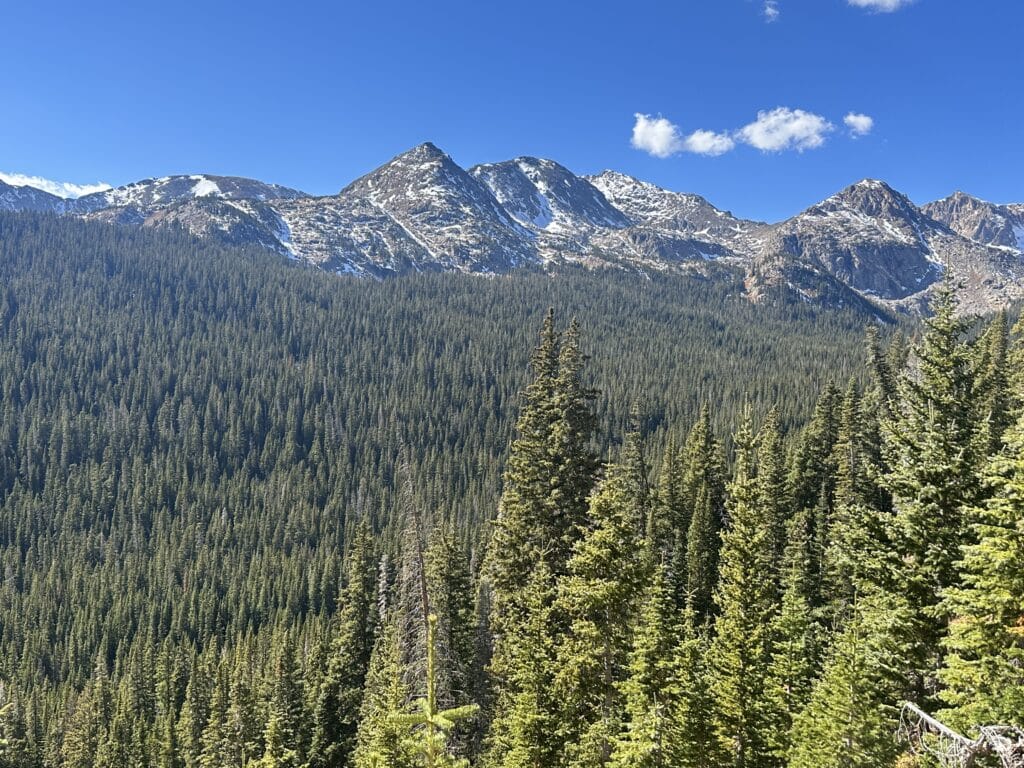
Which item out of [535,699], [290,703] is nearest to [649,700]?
[535,699]

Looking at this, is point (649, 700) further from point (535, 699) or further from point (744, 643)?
point (744, 643)

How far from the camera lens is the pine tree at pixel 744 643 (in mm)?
24094

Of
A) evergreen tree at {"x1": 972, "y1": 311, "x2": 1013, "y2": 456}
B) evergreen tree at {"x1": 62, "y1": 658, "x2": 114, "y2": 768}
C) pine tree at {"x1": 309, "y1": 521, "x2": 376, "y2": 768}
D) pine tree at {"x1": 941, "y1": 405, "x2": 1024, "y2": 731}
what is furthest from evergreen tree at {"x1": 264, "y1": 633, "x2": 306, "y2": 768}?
evergreen tree at {"x1": 972, "y1": 311, "x2": 1013, "y2": 456}

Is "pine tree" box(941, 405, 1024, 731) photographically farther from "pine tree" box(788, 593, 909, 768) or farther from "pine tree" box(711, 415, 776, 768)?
"pine tree" box(711, 415, 776, 768)

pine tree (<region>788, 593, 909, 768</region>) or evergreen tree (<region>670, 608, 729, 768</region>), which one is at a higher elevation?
pine tree (<region>788, 593, 909, 768</region>)

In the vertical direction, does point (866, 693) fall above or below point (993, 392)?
below

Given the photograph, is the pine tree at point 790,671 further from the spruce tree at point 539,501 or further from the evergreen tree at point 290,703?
the evergreen tree at point 290,703

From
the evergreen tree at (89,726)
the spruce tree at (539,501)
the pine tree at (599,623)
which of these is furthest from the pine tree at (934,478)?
the evergreen tree at (89,726)

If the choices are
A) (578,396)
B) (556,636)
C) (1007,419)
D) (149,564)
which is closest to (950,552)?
(556,636)

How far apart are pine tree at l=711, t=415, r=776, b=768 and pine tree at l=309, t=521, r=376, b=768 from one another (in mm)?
25788

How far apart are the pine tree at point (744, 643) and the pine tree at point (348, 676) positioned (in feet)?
84.6

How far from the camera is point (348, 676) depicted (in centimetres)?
4372

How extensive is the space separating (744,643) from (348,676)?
29.2 meters

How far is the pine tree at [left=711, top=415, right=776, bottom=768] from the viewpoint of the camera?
24.1 meters
